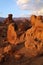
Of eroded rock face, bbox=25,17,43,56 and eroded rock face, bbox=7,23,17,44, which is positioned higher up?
eroded rock face, bbox=25,17,43,56

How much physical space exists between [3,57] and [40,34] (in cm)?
432

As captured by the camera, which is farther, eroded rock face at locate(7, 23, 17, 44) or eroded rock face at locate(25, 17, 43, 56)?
eroded rock face at locate(7, 23, 17, 44)

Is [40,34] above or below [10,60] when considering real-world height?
above

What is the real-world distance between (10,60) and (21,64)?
134 centimetres

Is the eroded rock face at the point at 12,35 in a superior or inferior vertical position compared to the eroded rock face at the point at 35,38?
inferior

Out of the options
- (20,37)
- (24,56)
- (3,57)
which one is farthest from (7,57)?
(20,37)

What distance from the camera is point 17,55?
1282 cm

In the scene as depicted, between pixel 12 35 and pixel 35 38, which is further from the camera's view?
pixel 12 35

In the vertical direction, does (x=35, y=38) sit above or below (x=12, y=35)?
above

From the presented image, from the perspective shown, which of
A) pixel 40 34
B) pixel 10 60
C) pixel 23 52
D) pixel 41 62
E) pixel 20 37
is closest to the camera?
pixel 41 62

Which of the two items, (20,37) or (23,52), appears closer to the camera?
(23,52)

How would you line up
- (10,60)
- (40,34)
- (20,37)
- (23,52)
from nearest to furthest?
(10,60) < (23,52) < (40,34) < (20,37)

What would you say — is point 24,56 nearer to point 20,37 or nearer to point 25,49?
point 25,49

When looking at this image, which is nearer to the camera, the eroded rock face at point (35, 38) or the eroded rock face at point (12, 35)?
the eroded rock face at point (35, 38)
